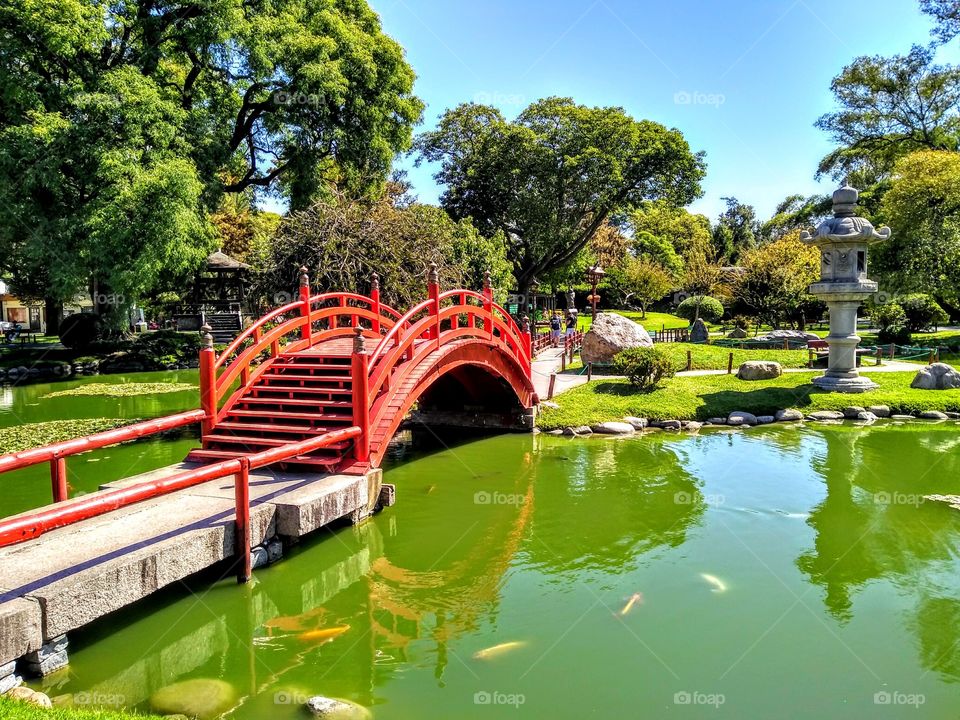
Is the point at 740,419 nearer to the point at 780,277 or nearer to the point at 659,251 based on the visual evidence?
the point at 780,277

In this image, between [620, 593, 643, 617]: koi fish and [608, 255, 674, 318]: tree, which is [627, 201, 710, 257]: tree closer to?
[608, 255, 674, 318]: tree

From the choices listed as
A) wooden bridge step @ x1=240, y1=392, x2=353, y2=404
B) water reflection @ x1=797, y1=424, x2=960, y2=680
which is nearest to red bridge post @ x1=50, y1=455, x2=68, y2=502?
wooden bridge step @ x1=240, y1=392, x2=353, y2=404

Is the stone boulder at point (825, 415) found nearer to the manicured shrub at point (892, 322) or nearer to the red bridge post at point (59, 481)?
the manicured shrub at point (892, 322)

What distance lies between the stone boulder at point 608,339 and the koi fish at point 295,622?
1478 cm

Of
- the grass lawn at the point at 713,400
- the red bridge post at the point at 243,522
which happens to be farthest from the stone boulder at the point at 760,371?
the red bridge post at the point at 243,522

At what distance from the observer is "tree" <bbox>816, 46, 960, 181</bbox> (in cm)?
2972

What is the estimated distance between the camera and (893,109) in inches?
1214

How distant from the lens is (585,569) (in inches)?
308

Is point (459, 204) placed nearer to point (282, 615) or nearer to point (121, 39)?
point (121, 39)

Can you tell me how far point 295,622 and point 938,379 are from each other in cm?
1697

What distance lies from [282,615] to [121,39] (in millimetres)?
23586

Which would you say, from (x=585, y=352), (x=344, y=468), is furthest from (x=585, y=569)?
(x=585, y=352)

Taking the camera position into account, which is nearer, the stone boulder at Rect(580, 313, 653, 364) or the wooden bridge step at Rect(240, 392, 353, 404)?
the wooden bridge step at Rect(240, 392, 353, 404)

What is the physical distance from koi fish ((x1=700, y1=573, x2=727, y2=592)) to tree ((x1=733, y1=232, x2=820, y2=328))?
78.6 ft
